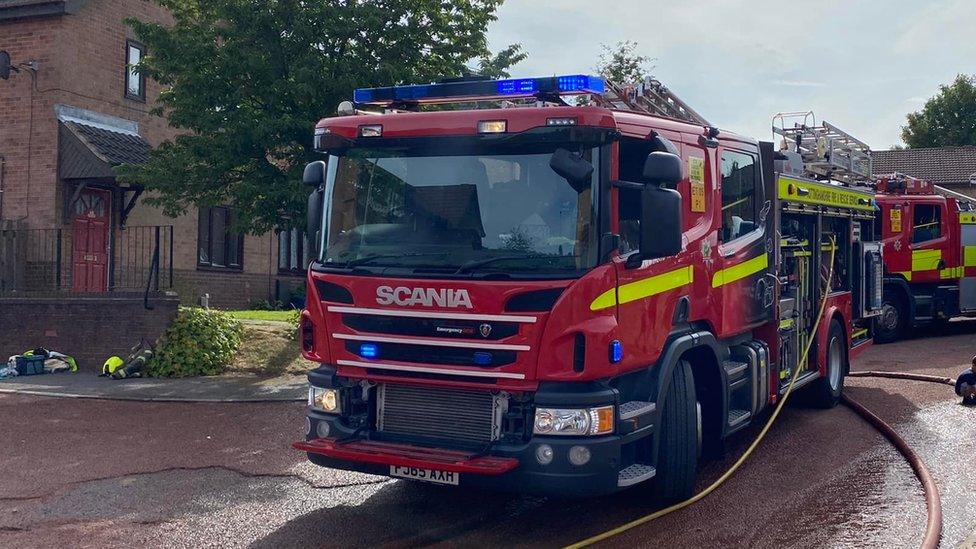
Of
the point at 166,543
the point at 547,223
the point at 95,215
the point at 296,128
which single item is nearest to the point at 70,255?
the point at 95,215

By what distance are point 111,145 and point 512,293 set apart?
50.4ft

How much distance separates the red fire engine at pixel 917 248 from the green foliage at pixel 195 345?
11.8 m

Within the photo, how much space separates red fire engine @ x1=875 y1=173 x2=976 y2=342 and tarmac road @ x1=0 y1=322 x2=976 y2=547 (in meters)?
8.31

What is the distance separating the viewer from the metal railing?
1711cm

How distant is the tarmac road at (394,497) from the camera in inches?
241

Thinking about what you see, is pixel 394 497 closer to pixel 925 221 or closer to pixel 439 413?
pixel 439 413

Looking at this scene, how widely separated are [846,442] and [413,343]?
491 cm

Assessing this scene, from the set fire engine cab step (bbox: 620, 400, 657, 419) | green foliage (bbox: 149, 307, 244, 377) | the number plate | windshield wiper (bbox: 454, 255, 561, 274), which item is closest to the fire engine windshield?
windshield wiper (bbox: 454, 255, 561, 274)

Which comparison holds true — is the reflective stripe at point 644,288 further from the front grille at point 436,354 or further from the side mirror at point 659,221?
the front grille at point 436,354

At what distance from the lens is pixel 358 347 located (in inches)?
242

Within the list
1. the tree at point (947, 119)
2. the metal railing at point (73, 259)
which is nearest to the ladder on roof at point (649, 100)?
the metal railing at point (73, 259)

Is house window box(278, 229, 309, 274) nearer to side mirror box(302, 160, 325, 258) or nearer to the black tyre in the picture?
the black tyre

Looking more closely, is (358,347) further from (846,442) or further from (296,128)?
(296,128)

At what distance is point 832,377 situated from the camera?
10461mm
